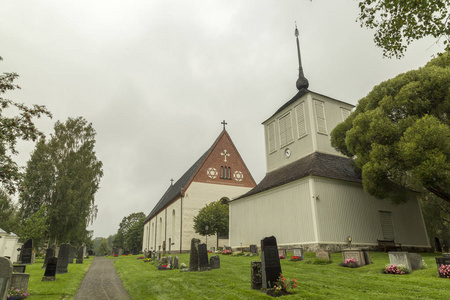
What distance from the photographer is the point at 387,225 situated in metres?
19.1

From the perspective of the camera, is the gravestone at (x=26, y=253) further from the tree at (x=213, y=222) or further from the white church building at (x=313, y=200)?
the white church building at (x=313, y=200)

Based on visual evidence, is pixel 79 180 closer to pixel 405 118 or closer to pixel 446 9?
pixel 405 118

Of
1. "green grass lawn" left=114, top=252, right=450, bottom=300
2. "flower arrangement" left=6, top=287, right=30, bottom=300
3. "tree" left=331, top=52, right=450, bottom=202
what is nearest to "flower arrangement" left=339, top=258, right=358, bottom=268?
"green grass lawn" left=114, top=252, right=450, bottom=300

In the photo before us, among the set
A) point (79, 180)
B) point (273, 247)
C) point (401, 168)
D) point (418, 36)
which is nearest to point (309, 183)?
point (401, 168)

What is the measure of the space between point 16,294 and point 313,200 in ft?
47.3

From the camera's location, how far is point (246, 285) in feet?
30.3

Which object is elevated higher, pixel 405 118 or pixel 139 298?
pixel 405 118

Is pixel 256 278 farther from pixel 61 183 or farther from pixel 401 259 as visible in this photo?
pixel 61 183

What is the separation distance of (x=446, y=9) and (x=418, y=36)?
2.58 ft

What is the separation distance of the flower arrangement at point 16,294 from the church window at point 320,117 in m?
20.1

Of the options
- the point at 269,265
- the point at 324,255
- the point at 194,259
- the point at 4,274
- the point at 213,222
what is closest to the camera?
the point at 4,274

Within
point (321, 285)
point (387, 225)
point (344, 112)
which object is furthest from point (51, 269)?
point (344, 112)

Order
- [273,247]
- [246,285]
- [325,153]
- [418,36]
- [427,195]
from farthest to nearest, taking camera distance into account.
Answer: [427,195], [325,153], [246,285], [273,247], [418,36]

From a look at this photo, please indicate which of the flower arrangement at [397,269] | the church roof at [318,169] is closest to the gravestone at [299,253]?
the church roof at [318,169]
